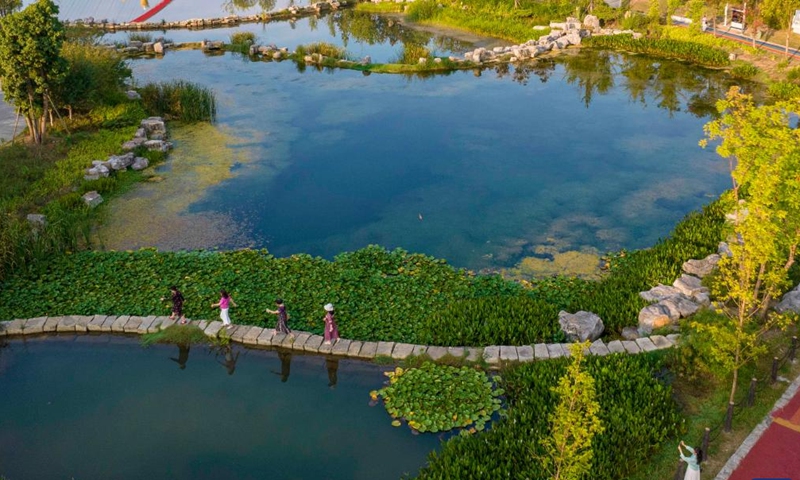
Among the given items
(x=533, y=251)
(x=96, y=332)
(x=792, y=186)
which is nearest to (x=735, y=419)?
(x=792, y=186)

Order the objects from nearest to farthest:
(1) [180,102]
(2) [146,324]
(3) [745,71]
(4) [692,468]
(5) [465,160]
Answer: (4) [692,468], (2) [146,324], (5) [465,160], (1) [180,102], (3) [745,71]

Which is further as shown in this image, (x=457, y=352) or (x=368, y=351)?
(x=368, y=351)

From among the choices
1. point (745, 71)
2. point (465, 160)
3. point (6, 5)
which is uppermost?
point (6, 5)

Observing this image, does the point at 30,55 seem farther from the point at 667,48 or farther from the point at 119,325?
the point at 667,48

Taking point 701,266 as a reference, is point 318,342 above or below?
below

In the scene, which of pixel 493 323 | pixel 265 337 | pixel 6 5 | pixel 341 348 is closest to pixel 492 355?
pixel 493 323

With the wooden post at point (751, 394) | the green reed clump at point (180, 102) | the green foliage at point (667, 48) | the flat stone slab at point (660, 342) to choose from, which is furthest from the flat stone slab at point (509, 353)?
the green foliage at point (667, 48)
